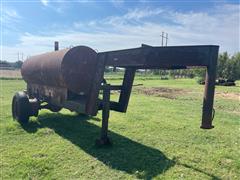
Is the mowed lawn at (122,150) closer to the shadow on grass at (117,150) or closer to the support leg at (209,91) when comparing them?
the shadow on grass at (117,150)

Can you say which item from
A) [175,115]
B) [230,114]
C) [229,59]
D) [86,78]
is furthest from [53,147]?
[229,59]

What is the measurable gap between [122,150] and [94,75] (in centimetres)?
174

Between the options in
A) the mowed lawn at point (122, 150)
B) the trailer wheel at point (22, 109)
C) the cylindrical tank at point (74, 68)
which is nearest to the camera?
the mowed lawn at point (122, 150)

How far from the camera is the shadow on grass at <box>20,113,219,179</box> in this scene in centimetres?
497

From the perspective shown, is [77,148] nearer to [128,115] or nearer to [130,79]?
[130,79]

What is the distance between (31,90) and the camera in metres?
10.2

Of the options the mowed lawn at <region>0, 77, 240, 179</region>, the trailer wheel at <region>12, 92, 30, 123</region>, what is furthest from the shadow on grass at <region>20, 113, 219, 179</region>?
the trailer wheel at <region>12, 92, 30, 123</region>

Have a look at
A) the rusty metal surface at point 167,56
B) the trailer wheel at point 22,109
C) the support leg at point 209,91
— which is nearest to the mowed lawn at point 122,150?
the trailer wheel at point 22,109

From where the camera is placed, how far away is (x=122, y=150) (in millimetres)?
5945

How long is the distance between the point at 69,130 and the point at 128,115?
290 cm

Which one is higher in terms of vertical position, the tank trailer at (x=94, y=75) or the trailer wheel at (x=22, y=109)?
the tank trailer at (x=94, y=75)

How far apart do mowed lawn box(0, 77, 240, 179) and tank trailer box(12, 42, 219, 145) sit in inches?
26.0

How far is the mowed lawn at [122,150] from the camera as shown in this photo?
4809 mm

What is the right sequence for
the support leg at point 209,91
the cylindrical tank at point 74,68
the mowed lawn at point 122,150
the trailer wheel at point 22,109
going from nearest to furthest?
1. the support leg at point 209,91
2. the mowed lawn at point 122,150
3. the cylindrical tank at point 74,68
4. the trailer wheel at point 22,109
